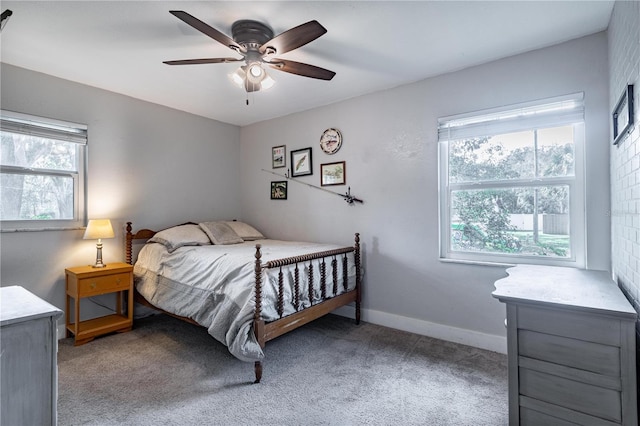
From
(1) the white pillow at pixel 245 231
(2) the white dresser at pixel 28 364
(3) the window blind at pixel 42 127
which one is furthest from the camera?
(1) the white pillow at pixel 245 231

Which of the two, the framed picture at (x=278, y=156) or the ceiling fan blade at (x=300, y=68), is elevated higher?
the ceiling fan blade at (x=300, y=68)

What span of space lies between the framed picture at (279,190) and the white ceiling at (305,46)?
1257mm

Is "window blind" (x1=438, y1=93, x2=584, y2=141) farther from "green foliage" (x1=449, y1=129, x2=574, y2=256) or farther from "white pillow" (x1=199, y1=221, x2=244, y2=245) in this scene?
"white pillow" (x1=199, y1=221, x2=244, y2=245)

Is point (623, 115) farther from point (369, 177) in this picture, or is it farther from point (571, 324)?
point (369, 177)

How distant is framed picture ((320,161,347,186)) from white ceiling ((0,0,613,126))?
0.82 m

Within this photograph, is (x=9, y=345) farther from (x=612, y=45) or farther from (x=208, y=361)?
(x=612, y=45)

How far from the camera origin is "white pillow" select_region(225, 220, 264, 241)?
3.90 metres

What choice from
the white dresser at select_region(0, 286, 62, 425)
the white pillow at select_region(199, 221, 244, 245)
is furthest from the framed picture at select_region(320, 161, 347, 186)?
the white dresser at select_region(0, 286, 62, 425)

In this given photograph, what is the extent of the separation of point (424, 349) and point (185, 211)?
10.1 feet

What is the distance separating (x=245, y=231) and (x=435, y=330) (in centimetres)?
243

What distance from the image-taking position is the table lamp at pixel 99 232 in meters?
2.89

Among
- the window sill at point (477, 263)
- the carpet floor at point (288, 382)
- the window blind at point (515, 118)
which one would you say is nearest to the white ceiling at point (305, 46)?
the window blind at point (515, 118)

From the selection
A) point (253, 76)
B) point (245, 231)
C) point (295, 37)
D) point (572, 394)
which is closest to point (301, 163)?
point (245, 231)

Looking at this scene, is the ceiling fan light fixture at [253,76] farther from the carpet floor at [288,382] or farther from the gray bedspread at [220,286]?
the carpet floor at [288,382]
